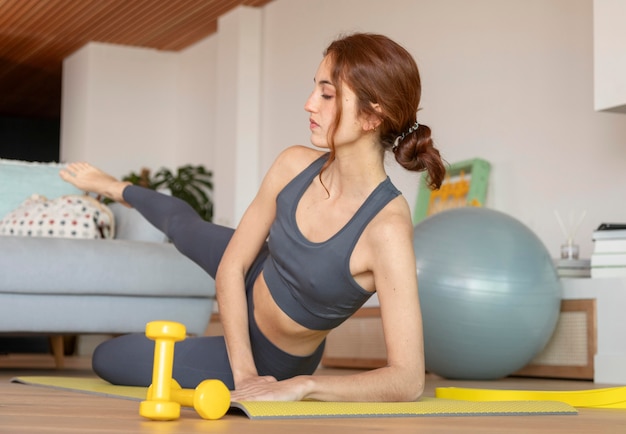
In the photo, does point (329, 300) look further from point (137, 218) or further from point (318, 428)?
point (137, 218)

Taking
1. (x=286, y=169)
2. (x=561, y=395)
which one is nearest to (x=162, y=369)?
(x=286, y=169)

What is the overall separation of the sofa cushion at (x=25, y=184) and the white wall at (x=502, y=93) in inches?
57.1

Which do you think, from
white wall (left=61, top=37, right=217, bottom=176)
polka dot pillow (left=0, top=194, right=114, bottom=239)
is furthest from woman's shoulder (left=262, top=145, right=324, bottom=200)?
white wall (left=61, top=37, right=217, bottom=176)

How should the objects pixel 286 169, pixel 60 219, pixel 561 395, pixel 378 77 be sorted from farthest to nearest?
1. pixel 60 219
2. pixel 561 395
3. pixel 286 169
4. pixel 378 77

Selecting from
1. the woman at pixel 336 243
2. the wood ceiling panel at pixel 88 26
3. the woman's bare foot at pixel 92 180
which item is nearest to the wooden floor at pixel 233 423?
the woman at pixel 336 243

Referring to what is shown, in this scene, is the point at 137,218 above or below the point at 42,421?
above

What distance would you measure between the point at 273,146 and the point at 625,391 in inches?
211

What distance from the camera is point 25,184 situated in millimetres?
4137

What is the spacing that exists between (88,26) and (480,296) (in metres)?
5.63

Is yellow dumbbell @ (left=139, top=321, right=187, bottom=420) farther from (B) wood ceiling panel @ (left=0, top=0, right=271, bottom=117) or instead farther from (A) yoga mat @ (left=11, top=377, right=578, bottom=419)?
(B) wood ceiling panel @ (left=0, top=0, right=271, bottom=117)

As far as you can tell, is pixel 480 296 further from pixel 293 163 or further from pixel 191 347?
pixel 293 163

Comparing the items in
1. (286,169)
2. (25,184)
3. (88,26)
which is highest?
(88,26)

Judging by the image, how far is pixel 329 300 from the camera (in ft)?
6.70

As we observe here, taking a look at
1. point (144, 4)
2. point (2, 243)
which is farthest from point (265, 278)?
point (144, 4)
